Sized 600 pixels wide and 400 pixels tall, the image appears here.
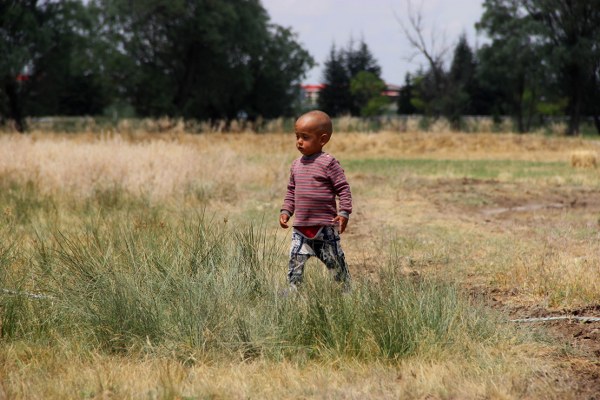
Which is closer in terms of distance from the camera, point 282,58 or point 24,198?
point 24,198

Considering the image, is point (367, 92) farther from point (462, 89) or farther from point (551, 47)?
point (551, 47)

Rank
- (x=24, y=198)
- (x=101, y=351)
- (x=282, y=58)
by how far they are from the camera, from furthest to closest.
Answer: (x=282, y=58), (x=24, y=198), (x=101, y=351)

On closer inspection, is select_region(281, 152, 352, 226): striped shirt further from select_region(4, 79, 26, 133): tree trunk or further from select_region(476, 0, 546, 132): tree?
select_region(476, 0, 546, 132): tree

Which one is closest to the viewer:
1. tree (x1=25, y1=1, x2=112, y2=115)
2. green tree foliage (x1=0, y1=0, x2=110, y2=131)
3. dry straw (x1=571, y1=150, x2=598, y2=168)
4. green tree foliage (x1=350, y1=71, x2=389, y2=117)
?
dry straw (x1=571, y1=150, x2=598, y2=168)

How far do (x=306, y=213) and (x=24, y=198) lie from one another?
22.5 ft

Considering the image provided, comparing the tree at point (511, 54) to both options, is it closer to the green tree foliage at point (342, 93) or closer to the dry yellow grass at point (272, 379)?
the green tree foliage at point (342, 93)

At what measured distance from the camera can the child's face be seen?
5.80 m

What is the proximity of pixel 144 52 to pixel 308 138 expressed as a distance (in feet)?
153

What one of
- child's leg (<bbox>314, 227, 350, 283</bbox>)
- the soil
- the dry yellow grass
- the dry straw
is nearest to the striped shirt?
child's leg (<bbox>314, 227, 350, 283</bbox>)

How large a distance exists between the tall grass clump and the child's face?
0.89 metres

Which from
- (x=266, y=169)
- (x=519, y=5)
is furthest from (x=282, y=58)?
(x=266, y=169)

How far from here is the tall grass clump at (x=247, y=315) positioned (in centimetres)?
482

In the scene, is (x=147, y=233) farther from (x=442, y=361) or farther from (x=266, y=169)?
(x=266, y=169)

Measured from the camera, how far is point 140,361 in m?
4.77
